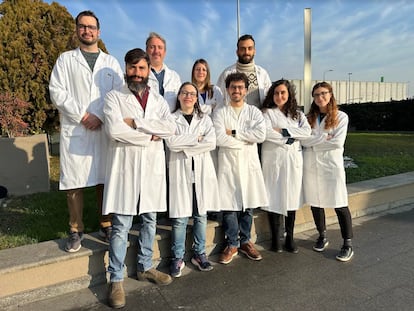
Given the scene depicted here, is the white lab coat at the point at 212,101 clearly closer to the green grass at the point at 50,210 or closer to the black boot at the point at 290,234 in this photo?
the black boot at the point at 290,234

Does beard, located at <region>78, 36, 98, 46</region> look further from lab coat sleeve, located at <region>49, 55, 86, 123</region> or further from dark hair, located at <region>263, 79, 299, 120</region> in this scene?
dark hair, located at <region>263, 79, 299, 120</region>

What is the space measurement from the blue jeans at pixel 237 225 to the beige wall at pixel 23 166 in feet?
13.5

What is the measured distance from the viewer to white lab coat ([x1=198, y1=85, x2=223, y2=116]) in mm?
3848

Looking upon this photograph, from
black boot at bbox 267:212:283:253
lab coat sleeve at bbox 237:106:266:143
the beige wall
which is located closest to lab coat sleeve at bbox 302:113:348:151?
lab coat sleeve at bbox 237:106:266:143

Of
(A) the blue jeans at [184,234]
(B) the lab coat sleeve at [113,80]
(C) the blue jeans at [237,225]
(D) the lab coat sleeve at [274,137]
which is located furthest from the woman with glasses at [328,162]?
(B) the lab coat sleeve at [113,80]

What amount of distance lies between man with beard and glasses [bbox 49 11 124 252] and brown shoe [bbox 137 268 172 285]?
672 millimetres

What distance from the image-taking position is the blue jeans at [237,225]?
373cm

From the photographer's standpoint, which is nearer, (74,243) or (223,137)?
(74,243)

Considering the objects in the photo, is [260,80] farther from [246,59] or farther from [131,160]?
[131,160]

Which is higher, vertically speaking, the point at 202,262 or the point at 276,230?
the point at 276,230

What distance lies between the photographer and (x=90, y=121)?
3.19 meters

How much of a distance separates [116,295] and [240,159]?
1770 mm

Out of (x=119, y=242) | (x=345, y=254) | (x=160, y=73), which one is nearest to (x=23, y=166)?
(x=160, y=73)

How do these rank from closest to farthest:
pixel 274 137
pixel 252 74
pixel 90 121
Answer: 1. pixel 90 121
2. pixel 274 137
3. pixel 252 74
